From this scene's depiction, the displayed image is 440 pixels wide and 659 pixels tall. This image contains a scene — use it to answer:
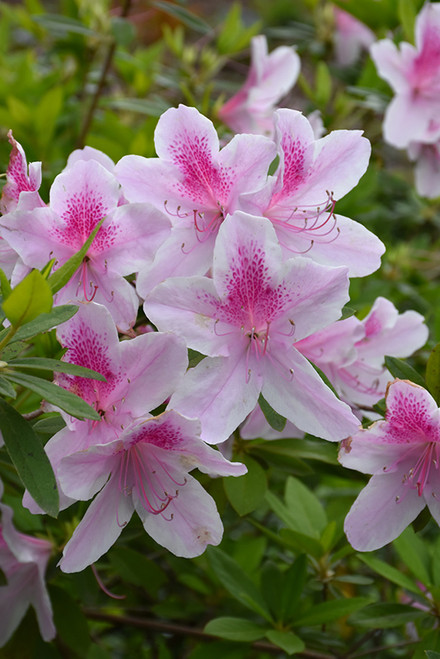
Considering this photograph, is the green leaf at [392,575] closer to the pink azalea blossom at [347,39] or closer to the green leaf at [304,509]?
the green leaf at [304,509]

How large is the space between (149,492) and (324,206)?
449mm

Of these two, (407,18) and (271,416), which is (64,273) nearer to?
(271,416)

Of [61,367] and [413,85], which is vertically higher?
[61,367]

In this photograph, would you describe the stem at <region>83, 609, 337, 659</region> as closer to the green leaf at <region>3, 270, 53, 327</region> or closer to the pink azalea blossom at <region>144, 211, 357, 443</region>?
the pink azalea blossom at <region>144, 211, 357, 443</region>

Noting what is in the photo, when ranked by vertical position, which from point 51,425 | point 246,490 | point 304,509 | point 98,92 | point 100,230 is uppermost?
point 100,230

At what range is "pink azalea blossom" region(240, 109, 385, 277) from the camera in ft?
3.49

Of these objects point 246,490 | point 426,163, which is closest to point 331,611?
point 246,490

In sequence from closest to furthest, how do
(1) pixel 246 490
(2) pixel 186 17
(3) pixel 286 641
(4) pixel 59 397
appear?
(4) pixel 59 397 → (1) pixel 246 490 → (3) pixel 286 641 → (2) pixel 186 17

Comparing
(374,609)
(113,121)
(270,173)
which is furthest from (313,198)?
(113,121)

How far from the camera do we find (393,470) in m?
1.09

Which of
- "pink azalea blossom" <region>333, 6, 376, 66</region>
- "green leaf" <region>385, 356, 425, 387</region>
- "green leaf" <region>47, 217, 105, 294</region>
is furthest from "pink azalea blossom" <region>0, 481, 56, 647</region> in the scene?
"pink azalea blossom" <region>333, 6, 376, 66</region>

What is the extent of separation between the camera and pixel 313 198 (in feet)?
3.56

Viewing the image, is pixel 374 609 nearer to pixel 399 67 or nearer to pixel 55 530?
pixel 55 530

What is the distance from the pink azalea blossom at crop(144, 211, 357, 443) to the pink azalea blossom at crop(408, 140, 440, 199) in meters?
0.99
